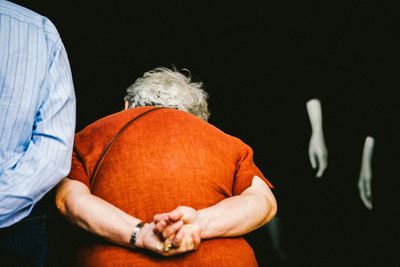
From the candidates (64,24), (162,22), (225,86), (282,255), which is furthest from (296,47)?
(64,24)

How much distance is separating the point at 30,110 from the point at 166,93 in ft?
2.42

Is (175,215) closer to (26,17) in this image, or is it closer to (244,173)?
(244,173)

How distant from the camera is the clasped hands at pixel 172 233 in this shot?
3.16 ft

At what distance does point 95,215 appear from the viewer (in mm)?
1064

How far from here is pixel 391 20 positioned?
2107mm

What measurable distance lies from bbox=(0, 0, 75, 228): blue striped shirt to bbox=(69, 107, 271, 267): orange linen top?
0.65 ft

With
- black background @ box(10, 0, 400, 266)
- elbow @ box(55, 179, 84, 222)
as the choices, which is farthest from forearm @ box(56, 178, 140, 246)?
black background @ box(10, 0, 400, 266)

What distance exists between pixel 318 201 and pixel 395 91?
0.74 m

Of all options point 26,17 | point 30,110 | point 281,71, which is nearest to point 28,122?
point 30,110

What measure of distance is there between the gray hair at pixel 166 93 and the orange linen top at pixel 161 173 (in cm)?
31

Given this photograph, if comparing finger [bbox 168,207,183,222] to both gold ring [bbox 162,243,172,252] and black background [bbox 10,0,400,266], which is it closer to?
gold ring [bbox 162,243,172,252]

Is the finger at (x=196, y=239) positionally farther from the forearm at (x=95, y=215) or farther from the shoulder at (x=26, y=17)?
the shoulder at (x=26, y=17)

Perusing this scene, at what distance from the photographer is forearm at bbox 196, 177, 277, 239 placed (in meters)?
1.06

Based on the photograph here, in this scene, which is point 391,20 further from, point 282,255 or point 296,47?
point 282,255
